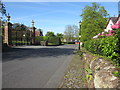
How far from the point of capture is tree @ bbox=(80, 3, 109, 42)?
20212 millimetres

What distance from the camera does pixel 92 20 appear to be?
823 inches

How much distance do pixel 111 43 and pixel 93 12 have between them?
18801 mm

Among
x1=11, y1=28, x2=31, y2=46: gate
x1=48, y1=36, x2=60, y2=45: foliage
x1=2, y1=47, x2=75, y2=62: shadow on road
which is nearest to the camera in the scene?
x1=2, y1=47, x2=75, y2=62: shadow on road

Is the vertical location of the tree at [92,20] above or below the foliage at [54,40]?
above

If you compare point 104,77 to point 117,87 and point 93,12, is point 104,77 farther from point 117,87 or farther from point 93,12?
point 93,12

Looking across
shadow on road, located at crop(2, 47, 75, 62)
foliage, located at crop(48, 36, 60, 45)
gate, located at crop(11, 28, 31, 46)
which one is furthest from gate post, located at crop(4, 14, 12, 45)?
foliage, located at crop(48, 36, 60, 45)

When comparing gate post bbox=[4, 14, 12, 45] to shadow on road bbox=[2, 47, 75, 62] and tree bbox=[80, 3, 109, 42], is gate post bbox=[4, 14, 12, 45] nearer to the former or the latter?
Result: shadow on road bbox=[2, 47, 75, 62]

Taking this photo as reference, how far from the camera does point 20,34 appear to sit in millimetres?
26594

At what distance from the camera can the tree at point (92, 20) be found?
20212 mm

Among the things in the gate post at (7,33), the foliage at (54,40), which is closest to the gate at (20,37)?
the gate post at (7,33)

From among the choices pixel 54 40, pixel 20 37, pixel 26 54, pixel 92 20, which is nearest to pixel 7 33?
pixel 20 37

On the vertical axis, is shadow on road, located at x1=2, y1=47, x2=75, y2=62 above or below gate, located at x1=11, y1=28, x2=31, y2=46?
below

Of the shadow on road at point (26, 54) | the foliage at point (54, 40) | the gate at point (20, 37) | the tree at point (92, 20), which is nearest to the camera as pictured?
the shadow on road at point (26, 54)

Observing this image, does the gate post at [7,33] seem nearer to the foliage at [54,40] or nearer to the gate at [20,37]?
the gate at [20,37]
